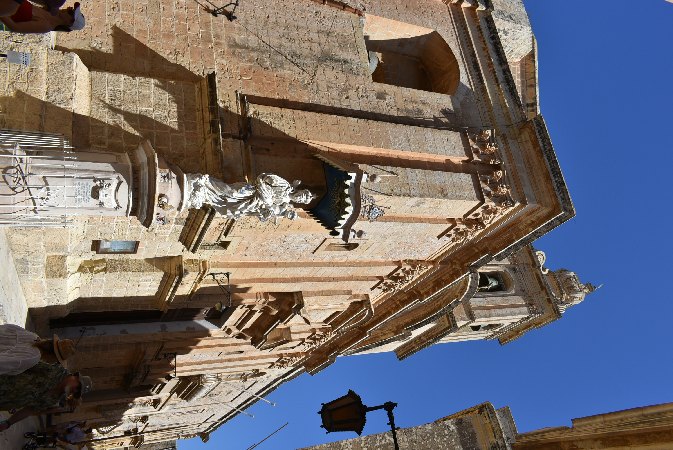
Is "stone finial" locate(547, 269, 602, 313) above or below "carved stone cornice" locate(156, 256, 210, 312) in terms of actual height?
above

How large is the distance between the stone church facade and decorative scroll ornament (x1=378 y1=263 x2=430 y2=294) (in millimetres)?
68

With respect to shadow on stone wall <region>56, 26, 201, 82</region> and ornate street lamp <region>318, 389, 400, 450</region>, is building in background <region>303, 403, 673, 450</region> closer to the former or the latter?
ornate street lamp <region>318, 389, 400, 450</region>

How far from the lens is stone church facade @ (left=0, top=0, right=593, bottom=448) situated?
26.7 feet

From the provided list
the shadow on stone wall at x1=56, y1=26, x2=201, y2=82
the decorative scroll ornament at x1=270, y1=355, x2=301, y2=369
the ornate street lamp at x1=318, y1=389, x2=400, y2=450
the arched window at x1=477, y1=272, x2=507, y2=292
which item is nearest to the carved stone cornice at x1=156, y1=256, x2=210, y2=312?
the shadow on stone wall at x1=56, y1=26, x2=201, y2=82

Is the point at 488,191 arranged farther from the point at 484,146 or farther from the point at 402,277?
the point at 402,277

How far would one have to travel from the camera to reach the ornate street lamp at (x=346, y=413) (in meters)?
A: 10.8

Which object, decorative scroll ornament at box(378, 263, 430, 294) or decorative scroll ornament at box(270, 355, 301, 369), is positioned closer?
decorative scroll ornament at box(378, 263, 430, 294)

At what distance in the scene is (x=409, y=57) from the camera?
47.8 ft

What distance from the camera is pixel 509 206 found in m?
11.7

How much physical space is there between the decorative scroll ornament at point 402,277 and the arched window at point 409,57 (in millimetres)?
4112

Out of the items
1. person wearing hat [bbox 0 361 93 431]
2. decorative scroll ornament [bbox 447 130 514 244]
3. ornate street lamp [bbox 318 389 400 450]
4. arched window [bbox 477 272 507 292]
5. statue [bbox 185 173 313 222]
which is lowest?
ornate street lamp [bbox 318 389 400 450]

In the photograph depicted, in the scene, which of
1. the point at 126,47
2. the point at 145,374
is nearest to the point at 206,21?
the point at 126,47

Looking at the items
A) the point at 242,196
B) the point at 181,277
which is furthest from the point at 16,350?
the point at 242,196

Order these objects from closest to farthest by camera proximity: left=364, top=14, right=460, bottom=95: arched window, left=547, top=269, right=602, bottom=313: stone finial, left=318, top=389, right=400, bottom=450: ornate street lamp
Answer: left=318, top=389, right=400, bottom=450: ornate street lamp < left=364, top=14, right=460, bottom=95: arched window < left=547, top=269, right=602, bottom=313: stone finial
